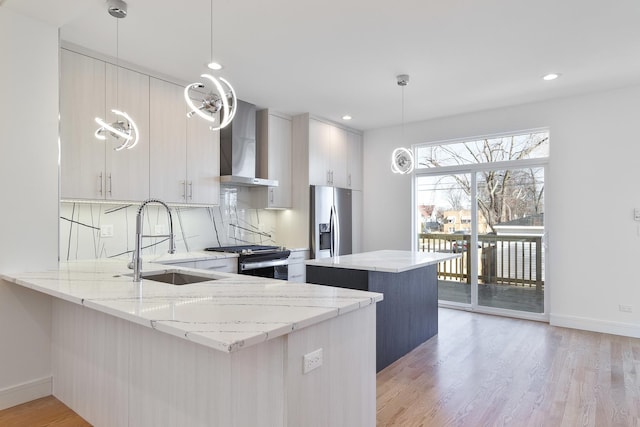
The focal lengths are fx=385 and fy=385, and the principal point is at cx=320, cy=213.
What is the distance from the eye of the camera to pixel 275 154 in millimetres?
4926

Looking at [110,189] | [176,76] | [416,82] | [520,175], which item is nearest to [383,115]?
[416,82]

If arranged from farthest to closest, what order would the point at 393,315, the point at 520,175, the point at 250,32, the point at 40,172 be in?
the point at 520,175
the point at 393,315
the point at 250,32
the point at 40,172

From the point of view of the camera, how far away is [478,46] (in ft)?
10.2

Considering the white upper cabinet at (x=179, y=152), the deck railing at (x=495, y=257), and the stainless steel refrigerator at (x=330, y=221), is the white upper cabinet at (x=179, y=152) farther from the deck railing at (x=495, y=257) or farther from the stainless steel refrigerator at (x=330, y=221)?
the deck railing at (x=495, y=257)

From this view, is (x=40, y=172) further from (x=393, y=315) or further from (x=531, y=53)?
(x=531, y=53)

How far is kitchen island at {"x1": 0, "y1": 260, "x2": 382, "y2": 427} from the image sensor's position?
1427 millimetres

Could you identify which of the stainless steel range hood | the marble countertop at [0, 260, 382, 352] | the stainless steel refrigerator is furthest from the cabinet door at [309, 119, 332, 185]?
the marble countertop at [0, 260, 382, 352]

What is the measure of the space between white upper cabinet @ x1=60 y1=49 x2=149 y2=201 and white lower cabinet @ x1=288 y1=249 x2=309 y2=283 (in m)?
1.90

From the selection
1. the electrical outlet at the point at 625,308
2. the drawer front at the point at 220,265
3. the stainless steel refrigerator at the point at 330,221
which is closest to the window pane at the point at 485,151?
the stainless steel refrigerator at the point at 330,221

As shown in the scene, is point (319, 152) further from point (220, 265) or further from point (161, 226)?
point (161, 226)

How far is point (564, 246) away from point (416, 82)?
102 inches

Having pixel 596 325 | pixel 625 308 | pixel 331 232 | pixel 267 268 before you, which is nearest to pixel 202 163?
pixel 267 268

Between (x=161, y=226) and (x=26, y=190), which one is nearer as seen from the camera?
(x=26, y=190)

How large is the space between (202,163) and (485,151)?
3579 mm
